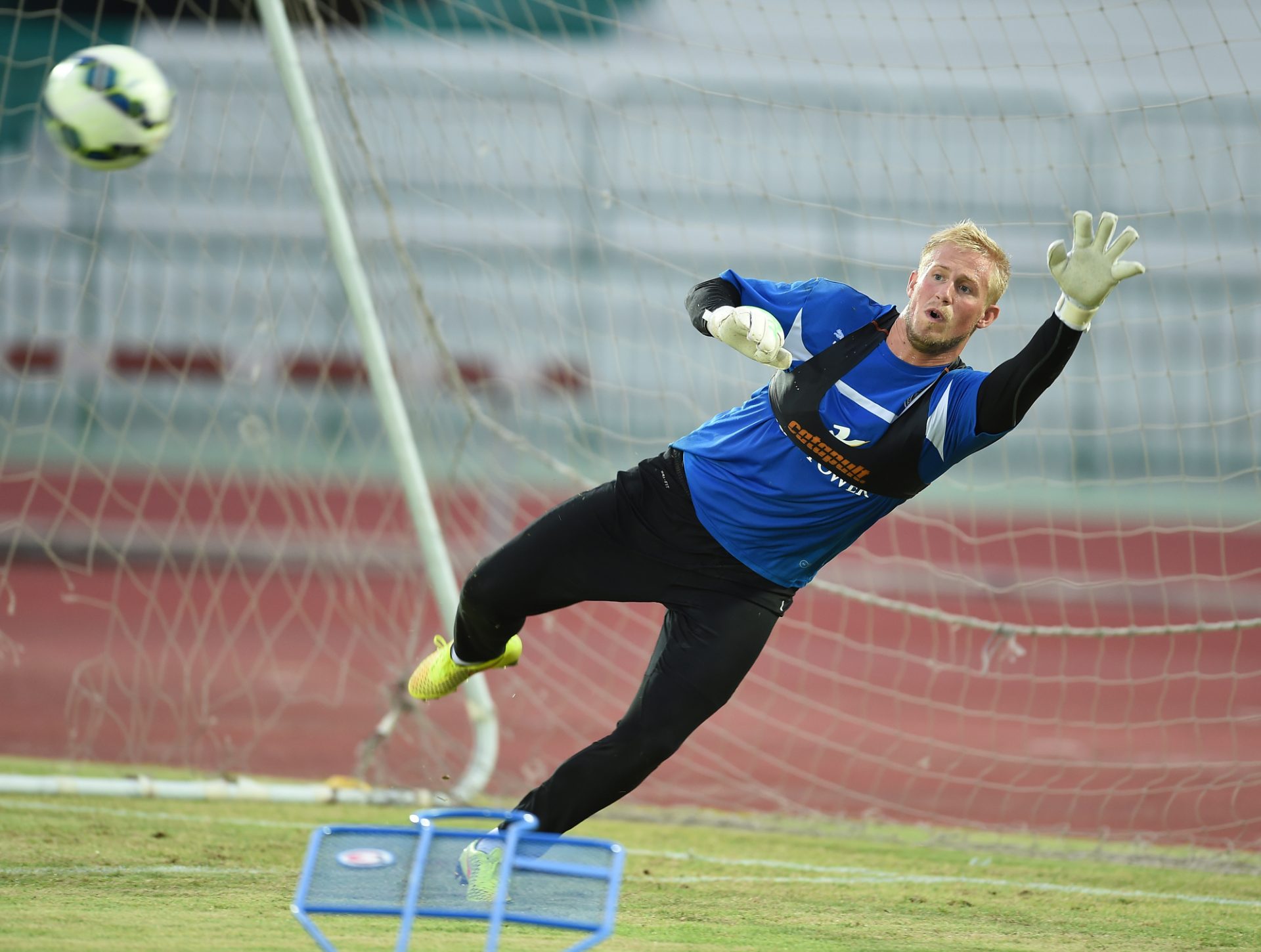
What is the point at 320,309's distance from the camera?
15.0 meters

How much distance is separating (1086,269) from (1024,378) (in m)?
0.30

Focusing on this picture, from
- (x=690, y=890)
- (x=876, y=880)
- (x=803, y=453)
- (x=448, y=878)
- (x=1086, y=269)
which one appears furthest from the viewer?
(x=876, y=880)

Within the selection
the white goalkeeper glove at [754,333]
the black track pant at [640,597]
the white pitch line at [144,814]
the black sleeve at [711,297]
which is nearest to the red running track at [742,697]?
the white pitch line at [144,814]

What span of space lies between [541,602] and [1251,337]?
12640 mm

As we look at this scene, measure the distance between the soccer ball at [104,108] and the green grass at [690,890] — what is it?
243 cm

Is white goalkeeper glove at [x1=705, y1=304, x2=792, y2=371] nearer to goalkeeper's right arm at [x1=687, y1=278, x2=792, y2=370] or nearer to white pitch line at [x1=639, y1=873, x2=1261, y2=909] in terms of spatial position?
goalkeeper's right arm at [x1=687, y1=278, x2=792, y2=370]

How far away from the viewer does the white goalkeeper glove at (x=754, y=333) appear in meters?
3.62

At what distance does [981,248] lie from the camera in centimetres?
378

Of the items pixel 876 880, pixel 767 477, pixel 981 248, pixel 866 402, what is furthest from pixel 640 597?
pixel 876 880

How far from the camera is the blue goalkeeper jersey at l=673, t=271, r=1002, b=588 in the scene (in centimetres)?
374

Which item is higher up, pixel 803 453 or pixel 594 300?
pixel 803 453

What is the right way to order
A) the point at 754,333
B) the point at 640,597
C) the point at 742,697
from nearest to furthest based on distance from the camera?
the point at 754,333, the point at 640,597, the point at 742,697

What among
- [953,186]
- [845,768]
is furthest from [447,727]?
[953,186]

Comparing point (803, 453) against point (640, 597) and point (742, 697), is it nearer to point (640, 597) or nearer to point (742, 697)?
point (640, 597)
